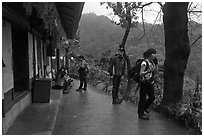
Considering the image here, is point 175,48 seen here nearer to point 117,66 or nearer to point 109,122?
point 117,66

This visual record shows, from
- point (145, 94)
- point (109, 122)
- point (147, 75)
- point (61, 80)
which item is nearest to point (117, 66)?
point (145, 94)

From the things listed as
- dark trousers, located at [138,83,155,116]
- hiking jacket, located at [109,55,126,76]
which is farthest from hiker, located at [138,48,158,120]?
hiking jacket, located at [109,55,126,76]

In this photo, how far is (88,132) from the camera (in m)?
5.57

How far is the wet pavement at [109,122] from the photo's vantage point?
18.5 feet

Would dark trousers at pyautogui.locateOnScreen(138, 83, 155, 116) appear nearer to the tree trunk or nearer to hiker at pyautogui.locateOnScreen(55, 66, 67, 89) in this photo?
the tree trunk

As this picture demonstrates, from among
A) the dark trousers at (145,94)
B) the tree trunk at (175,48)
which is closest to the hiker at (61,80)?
the tree trunk at (175,48)

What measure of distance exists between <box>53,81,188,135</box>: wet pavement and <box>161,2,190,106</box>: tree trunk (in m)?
0.80

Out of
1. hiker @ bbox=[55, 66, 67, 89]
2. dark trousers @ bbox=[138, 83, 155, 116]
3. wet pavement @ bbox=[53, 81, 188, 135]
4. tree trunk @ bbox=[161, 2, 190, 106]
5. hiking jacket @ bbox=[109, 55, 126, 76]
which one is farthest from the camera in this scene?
hiker @ bbox=[55, 66, 67, 89]

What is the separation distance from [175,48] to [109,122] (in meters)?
2.58

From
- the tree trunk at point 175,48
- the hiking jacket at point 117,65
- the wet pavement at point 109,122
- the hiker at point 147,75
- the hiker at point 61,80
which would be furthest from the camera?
the hiker at point 61,80

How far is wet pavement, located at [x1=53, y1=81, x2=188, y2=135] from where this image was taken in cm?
564

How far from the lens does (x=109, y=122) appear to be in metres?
6.30

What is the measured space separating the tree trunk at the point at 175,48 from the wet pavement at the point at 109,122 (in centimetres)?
80

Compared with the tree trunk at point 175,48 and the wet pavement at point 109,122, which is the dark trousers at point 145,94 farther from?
Result: the tree trunk at point 175,48
